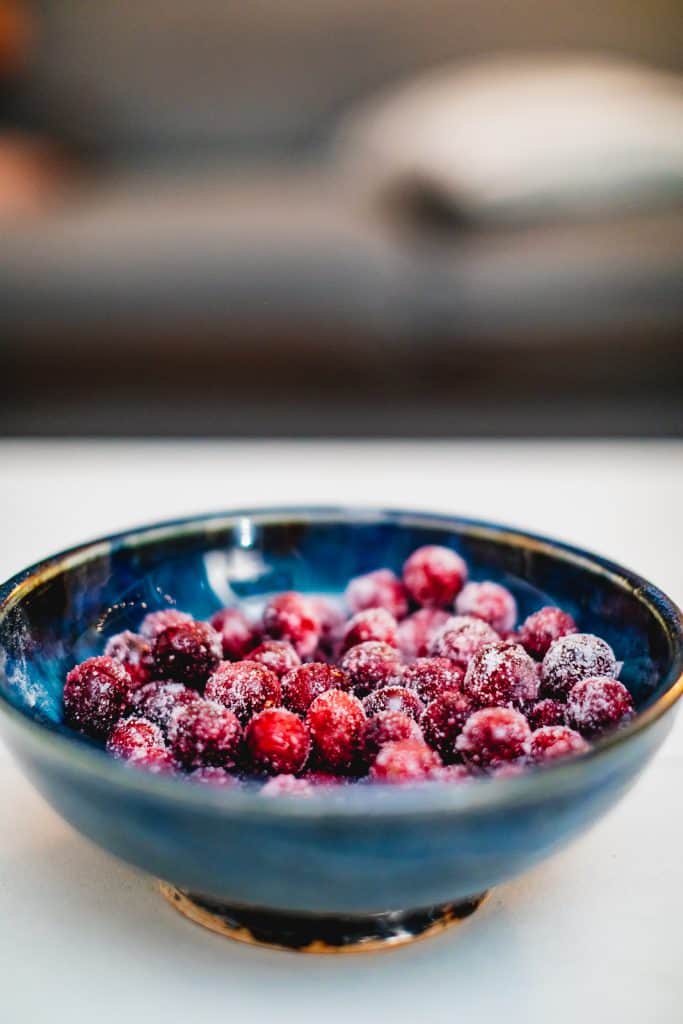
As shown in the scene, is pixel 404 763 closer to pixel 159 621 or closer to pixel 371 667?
pixel 371 667

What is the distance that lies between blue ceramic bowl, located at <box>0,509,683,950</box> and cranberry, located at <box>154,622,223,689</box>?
0.06 metres

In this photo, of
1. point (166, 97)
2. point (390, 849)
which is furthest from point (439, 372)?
point (390, 849)

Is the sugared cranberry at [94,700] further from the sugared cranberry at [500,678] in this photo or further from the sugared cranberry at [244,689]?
the sugared cranberry at [500,678]

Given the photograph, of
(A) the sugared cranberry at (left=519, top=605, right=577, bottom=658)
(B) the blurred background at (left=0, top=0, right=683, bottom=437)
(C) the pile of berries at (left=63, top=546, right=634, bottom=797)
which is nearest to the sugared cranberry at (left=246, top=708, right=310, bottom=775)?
(C) the pile of berries at (left=63, top=546, right=634, bottom=797)

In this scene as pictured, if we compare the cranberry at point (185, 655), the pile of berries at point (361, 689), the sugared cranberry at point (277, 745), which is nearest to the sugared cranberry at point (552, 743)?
the pile of berries at point (361, 689)

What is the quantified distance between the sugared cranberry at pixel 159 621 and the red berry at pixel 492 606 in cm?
20

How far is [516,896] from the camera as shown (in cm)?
58

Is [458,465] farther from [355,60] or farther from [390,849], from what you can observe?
[355,60]

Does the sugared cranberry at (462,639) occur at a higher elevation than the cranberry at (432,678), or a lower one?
higher

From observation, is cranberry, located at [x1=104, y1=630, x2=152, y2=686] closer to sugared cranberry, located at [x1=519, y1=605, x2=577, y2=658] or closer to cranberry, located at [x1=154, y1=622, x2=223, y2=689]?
cranberry, located at [x1=154, y1=622, x2=223, y2=689]

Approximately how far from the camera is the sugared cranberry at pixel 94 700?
2.02ft

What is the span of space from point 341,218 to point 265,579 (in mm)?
1487

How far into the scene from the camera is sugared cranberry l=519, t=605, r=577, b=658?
2.30 ft

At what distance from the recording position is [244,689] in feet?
2.06
